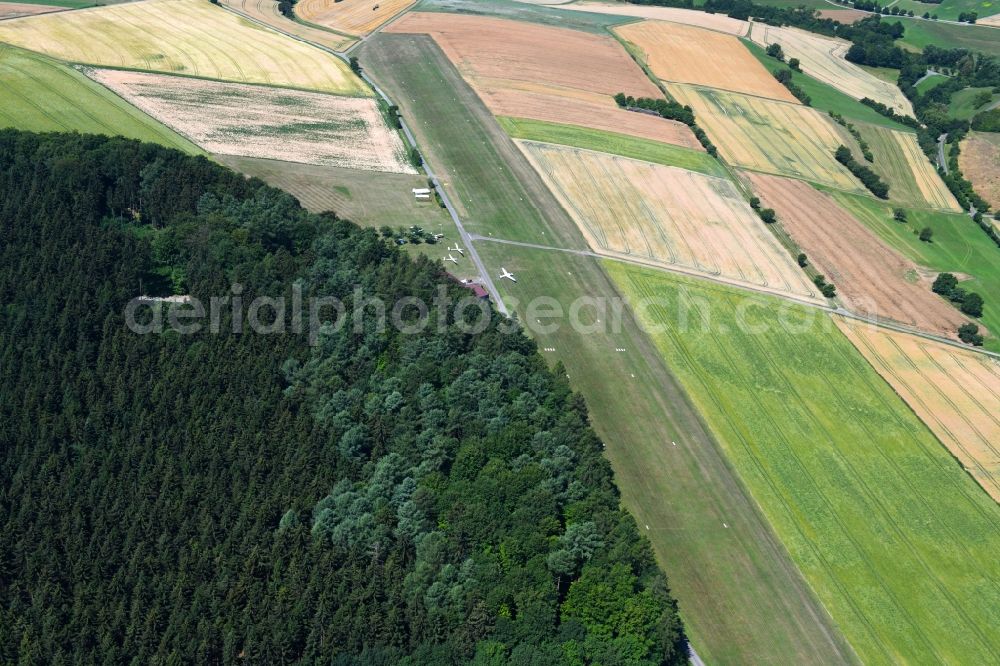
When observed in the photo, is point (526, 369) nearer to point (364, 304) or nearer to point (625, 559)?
point (364, 304)

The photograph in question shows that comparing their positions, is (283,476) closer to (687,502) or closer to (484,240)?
(687,502)

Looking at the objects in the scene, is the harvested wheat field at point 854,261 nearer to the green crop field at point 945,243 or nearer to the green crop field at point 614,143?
the green crop field at point 945,243

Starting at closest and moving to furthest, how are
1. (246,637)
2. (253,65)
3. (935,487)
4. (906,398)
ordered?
(246,637) < (935,487) < (906,398) < (253,65)

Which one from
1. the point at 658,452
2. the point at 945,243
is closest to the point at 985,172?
the point at 945,243

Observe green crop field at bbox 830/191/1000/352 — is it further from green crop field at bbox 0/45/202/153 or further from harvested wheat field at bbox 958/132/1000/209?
green crop field at bbox 0/45/202/153

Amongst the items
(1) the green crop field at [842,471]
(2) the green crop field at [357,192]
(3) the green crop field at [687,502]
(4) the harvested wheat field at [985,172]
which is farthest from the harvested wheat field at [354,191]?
(4) the harvested wheat field at [985,172]

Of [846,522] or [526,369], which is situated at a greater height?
[526,369]

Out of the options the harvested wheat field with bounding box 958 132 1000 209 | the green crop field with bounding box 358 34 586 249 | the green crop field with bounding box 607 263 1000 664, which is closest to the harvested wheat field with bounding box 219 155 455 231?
the green crop field with bounding box 358 34 586 249

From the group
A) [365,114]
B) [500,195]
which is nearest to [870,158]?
[500,195]
